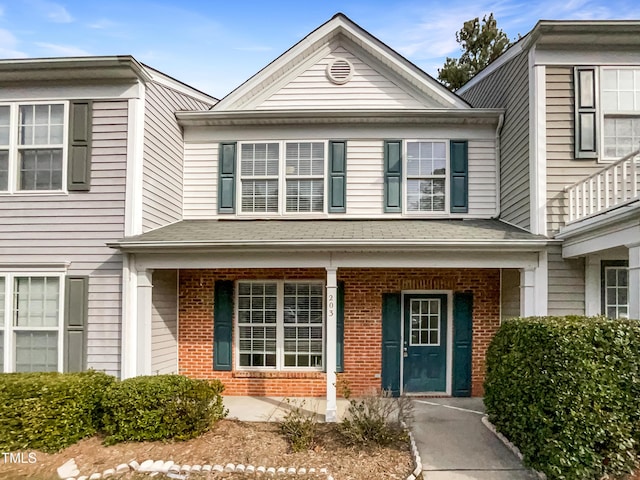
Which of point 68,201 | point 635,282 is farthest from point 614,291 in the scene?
point 68,201

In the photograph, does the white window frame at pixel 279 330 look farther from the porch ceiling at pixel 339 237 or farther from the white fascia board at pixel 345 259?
the white fascia board at pixel 345 259

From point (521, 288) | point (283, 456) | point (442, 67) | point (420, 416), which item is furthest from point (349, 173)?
point (442, 67)

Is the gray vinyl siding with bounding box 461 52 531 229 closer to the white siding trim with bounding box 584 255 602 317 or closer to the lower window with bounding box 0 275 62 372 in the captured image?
the white siding trim with bounding box 584 255 602 317

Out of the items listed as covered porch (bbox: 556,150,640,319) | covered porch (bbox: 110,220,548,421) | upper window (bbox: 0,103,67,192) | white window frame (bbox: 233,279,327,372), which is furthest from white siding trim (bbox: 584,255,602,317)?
upper window (bbox: 0,103,67,192)

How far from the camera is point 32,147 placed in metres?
7.61

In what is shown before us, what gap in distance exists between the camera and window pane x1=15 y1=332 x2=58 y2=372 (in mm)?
7371

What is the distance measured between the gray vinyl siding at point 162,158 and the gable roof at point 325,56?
115 cm

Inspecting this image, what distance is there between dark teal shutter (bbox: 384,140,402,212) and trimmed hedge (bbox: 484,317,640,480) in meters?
4.14

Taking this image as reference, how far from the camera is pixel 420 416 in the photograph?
7203mm

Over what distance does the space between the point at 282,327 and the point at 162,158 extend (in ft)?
13.2

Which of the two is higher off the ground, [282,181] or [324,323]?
[282,181]

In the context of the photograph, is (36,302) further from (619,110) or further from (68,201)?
(619,110)

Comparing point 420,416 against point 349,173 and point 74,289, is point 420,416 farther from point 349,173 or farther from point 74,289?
point 74,289

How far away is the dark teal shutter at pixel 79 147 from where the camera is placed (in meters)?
7.54
